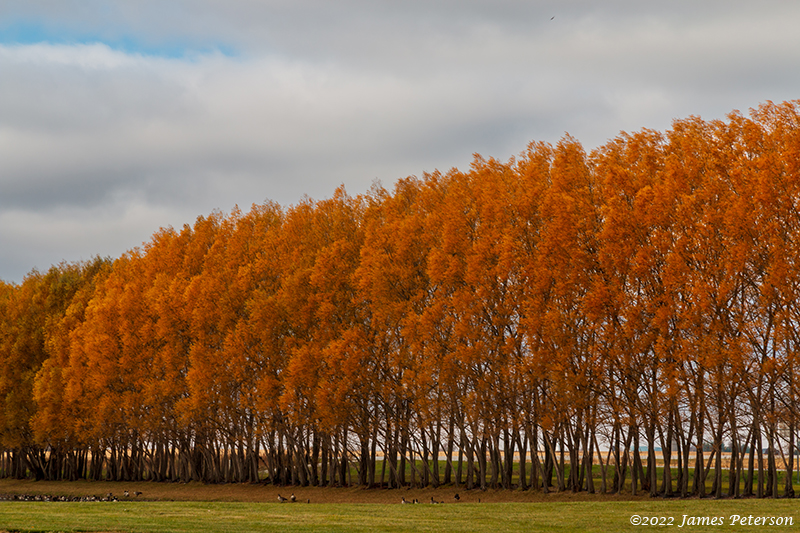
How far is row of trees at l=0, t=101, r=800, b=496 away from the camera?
1128 inches

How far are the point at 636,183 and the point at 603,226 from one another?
2.09 metres

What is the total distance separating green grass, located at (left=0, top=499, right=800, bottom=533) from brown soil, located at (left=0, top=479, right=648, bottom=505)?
6.83m

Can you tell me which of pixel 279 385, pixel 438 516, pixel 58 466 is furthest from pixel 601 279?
pixel 58 466

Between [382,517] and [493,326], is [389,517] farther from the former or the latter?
[493,326]

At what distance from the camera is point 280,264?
45812mm

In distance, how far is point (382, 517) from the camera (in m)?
21.6

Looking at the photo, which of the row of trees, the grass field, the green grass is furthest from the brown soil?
the green grass

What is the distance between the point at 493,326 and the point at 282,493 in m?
15.1

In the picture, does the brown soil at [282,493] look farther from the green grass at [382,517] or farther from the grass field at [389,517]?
the green grass at [382,517]

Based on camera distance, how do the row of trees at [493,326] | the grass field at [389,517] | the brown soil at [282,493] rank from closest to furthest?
the grass field at [389,517]
the row of trees at [493,326]
the brown soil at [282,493]

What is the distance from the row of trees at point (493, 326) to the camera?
28.7 meters

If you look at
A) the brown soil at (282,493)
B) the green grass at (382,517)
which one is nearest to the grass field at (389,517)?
the green grass at (382,517)

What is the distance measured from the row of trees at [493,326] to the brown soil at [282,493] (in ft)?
3.94

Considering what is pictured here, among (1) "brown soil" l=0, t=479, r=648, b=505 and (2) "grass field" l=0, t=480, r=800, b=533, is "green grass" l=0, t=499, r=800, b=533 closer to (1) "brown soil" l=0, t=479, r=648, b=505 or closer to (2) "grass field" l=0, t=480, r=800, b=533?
(2) "grass field" l=0, t=480, r=800, b=533
